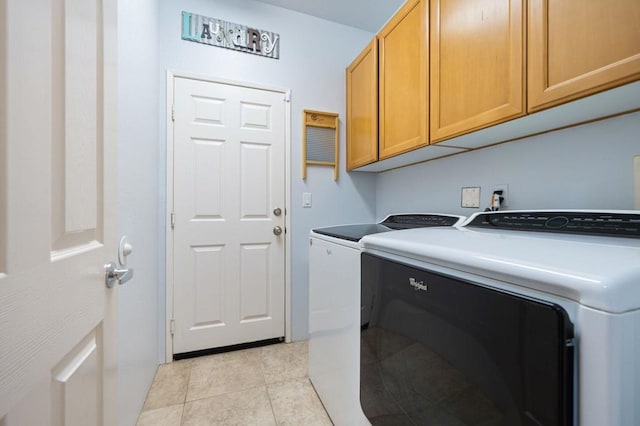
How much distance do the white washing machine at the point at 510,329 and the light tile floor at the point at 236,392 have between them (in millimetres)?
673

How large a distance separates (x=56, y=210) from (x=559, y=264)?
95cm

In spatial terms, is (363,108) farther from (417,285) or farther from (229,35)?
(417,285)

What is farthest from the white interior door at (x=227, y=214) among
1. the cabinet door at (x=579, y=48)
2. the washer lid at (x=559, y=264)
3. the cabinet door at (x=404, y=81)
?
the cabinet door at (x=579, y=48)

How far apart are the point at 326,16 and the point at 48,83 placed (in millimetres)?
2320

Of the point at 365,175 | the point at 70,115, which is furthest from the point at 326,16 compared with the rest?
the point at 70,115

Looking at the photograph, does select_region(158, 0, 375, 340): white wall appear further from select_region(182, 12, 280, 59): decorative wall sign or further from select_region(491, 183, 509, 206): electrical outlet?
select_region(491, 183, 509, 206): electrical outlet

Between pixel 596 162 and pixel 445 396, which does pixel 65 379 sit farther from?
pixel 596 162

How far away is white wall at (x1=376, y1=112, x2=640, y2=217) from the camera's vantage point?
95 centimetres

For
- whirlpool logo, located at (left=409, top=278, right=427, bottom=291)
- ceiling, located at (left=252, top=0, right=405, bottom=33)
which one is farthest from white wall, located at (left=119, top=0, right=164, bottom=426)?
whirlpool logo, located at (left=409, top=278, right=427, bottom=291)

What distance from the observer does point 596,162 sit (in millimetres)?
1010

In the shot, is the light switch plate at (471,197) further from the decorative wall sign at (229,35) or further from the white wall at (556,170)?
the decorative wall sign at (229,35)

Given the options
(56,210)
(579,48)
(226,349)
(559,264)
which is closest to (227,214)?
(226,349)

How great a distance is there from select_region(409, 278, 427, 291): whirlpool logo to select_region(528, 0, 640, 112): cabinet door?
78 centimetres

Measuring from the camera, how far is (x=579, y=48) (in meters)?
0.79
